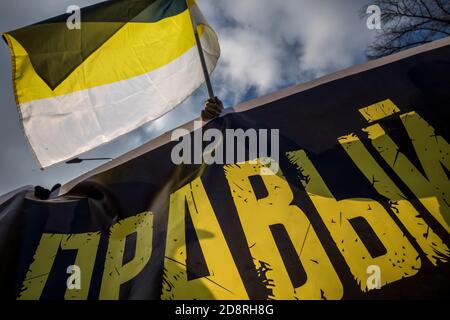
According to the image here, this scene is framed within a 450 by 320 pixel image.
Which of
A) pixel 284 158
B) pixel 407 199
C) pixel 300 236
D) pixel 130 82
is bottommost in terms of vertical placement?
pixel 300 236

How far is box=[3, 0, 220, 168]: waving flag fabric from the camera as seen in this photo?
2379mm

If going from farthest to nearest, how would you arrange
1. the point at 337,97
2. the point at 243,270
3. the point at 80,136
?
1. the point at 80,136
2. the point at 337,97
3. the point at 243,270

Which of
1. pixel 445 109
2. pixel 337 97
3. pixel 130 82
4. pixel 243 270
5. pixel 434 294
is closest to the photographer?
pixel 434 294

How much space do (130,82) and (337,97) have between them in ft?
5.98

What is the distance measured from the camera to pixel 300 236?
159 centimetres

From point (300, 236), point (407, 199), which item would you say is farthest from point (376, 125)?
point (300, 236)

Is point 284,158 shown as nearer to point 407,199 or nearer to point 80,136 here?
point 407,199

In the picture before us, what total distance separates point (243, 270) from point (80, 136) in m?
1.81

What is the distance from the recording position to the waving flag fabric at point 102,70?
238 centimetres

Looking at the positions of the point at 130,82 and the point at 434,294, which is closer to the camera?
the point at 434,294

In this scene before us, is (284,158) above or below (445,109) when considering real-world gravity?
below

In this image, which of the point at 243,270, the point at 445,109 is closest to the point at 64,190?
the point at 243,270

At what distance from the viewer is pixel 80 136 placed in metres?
2.40

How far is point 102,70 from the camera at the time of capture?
2568mm
